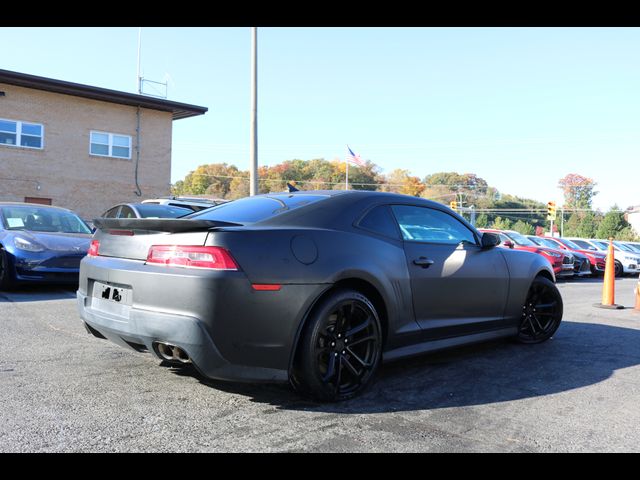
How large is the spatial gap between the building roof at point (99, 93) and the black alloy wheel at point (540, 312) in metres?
23.1

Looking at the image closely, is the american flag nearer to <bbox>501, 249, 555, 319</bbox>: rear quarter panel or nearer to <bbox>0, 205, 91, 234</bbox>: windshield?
<bbox>0, 205, 91, 234</bbox>: windshield

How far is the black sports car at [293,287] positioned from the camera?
3.33 meters

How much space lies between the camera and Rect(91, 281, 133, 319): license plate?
3613 millimetres

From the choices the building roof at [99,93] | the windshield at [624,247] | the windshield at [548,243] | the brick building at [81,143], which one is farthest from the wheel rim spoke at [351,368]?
the building roof at [99,93]

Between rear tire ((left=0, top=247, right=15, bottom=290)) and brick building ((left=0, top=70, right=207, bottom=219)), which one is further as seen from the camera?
brick building ((left=0, top=70, right=207, bottom=219))

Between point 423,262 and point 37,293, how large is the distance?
645 cm

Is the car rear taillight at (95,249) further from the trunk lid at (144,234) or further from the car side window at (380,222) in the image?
the car side window at (380,222)

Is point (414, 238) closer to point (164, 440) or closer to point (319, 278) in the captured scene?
point (319, 278)

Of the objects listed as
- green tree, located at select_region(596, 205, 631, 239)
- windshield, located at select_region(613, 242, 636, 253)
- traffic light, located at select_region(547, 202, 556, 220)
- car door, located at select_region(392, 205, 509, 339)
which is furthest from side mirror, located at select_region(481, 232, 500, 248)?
green tree, located at select_region(596, 205, 631, 239)

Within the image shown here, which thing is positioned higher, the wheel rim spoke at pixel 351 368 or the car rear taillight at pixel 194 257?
the car rear taillight at pixel 194 257

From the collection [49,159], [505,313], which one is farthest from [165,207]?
[49,159]

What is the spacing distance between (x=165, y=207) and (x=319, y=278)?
28.1 feet

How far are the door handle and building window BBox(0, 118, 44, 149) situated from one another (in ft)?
77.4
